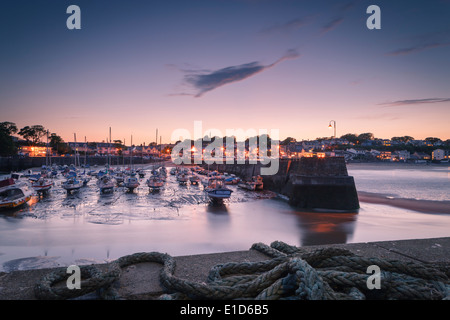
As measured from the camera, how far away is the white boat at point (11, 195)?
21.3 meters

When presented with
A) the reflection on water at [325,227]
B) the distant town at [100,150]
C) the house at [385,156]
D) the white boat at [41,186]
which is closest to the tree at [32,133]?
the distant town at [100,150]

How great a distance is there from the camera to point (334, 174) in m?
23.0

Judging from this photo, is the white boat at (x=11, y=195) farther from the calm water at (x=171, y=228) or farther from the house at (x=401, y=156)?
the house at (x=401, y=156)

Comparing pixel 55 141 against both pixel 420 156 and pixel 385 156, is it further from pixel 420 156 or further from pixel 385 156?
pixel 420 156

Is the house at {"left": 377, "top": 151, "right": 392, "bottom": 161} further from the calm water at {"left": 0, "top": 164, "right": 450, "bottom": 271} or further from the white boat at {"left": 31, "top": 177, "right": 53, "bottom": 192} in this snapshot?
the white boat at {"left": 31, "top": 177, "right": 53, "bottom": 192}

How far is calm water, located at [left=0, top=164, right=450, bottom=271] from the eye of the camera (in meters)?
11.9

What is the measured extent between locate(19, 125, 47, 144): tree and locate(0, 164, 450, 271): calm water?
109m

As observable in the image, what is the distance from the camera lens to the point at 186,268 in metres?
2.91

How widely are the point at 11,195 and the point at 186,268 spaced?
26.5 m

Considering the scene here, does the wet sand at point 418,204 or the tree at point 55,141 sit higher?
the tree at point 55,141

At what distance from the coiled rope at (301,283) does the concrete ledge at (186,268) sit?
154mm

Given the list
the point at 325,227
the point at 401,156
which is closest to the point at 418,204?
the point at 325,227

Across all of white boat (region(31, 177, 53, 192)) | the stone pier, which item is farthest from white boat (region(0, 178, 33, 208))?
the stone pier
